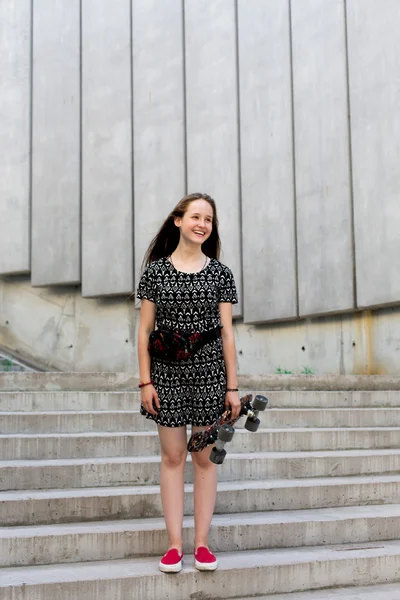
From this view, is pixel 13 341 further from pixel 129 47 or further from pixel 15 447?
pixel 15 447

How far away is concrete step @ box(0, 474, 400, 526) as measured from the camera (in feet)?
11.0

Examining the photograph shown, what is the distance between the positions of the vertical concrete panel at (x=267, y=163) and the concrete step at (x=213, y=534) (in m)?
4.45

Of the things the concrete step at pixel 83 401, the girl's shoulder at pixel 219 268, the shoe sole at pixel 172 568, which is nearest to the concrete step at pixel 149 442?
the concrete step at pixel 83 401

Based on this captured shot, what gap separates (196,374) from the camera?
281 centimetres

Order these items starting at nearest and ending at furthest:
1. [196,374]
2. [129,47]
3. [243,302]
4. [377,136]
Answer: [196,374] → [377,136] → [243,302] → [129,47]

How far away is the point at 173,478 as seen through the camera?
283 centimetres

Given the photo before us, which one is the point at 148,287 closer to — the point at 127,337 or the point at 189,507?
the point at 189,507

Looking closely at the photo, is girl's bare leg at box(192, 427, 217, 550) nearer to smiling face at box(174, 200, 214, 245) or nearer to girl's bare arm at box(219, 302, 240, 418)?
girl's bare arm at box(219, 302, 240, 418)

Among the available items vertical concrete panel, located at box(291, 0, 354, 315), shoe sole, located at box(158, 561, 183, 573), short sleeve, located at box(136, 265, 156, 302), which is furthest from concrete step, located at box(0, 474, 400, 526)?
vertical concrete panel, located at box(291, 0, 354, 315)

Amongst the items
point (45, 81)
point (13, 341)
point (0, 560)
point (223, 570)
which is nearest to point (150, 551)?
point (223, 570)

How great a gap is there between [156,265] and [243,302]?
5556 millimetres

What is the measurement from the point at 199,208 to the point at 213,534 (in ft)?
4.95

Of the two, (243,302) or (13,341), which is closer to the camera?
(243,302)

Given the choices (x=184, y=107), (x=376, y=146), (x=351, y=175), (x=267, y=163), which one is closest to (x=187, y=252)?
(x=376, y=146)
